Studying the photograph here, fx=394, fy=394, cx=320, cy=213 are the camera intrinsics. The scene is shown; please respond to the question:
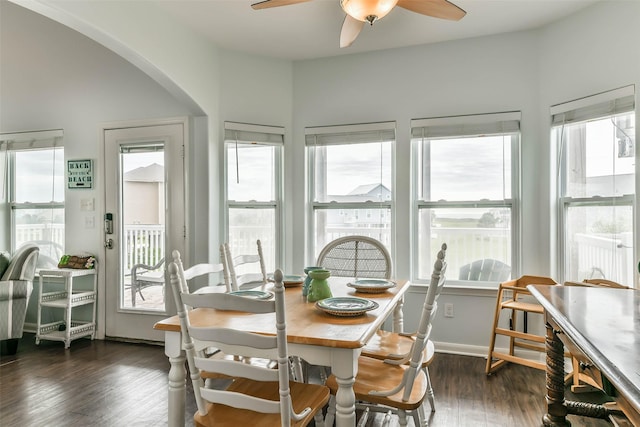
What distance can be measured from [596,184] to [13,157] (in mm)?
5496

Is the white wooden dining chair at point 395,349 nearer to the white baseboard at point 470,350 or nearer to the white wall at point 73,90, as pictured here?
the white baseboard at point 470,350

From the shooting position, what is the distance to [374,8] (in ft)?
6.21

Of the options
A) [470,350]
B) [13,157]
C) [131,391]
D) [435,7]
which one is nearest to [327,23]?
[435,7]

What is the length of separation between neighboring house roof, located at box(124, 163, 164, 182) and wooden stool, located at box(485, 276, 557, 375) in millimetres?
3093

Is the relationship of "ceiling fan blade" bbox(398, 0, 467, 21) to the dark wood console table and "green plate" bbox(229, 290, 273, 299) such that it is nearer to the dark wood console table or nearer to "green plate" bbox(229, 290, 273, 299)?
the dark wood console table

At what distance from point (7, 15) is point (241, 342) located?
4221 mm

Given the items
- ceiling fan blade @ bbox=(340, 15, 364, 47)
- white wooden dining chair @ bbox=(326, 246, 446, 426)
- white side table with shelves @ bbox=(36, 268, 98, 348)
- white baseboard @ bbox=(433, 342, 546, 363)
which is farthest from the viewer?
white side table with shelves @ bbox=(36, 268, 98, 348)

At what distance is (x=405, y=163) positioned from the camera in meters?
3.59

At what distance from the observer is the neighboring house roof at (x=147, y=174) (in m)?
3.69

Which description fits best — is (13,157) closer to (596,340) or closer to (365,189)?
(365,189)

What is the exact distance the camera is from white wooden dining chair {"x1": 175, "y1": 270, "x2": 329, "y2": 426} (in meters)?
1.24

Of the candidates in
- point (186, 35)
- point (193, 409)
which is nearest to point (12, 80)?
point (186, 35)

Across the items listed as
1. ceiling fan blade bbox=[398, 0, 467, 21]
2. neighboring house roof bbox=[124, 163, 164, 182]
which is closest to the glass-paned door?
Result: neighboring house roof bbox=[124, 163, 164, 182]

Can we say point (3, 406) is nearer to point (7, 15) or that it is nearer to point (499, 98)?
point (7, 15)
